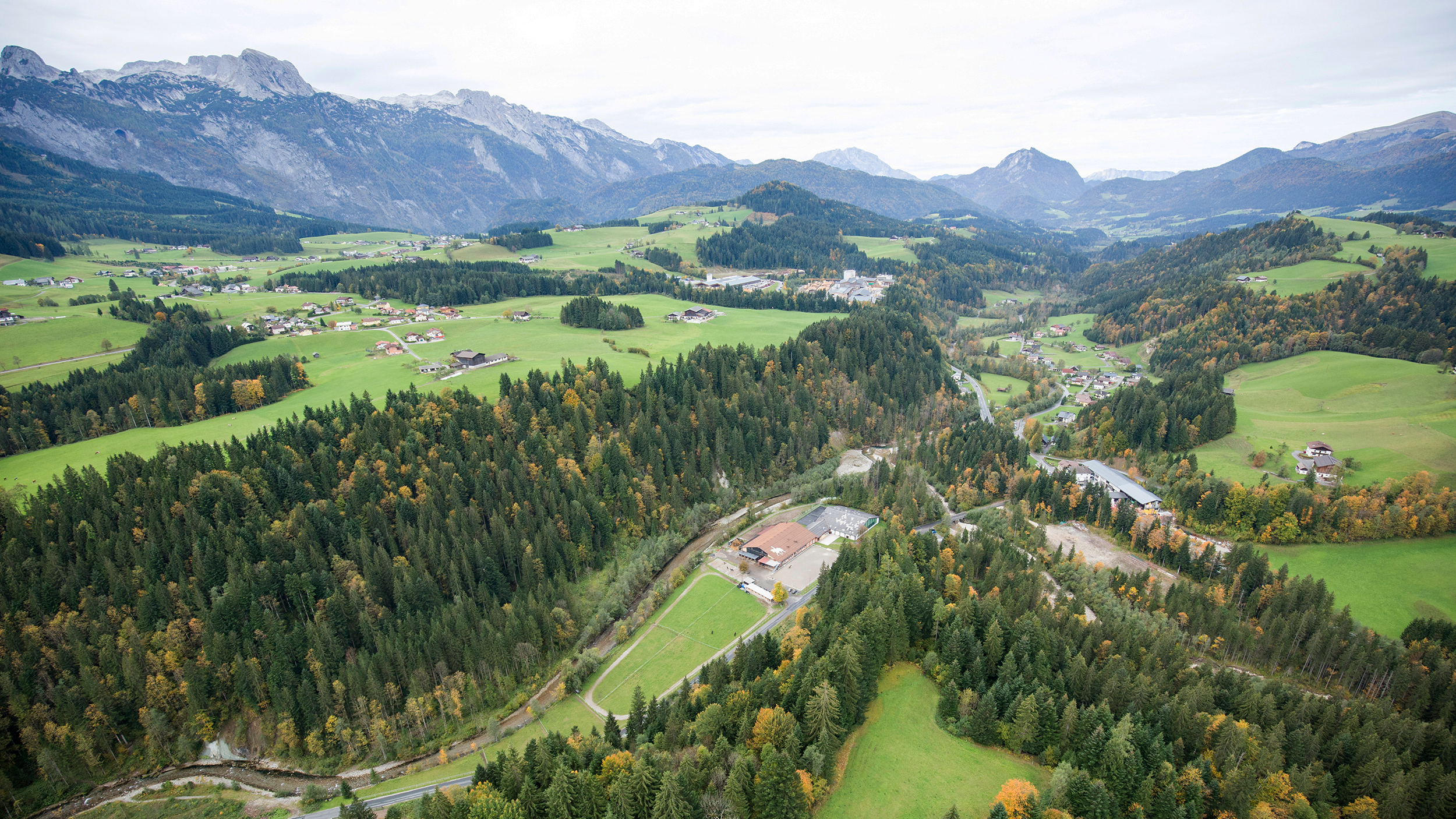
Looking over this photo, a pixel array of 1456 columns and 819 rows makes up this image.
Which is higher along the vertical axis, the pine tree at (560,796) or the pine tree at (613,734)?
the pine tree at (560,796)

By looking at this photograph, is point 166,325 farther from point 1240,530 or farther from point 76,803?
point 1240,530

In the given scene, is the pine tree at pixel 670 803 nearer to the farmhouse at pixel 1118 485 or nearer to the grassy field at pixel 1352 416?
the farmhouse at pixel 1118 485

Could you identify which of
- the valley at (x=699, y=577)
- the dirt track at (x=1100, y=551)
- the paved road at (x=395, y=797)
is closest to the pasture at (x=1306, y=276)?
the valley at (x=699, y=577)

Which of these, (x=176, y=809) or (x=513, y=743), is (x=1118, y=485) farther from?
(x=176, y=809)

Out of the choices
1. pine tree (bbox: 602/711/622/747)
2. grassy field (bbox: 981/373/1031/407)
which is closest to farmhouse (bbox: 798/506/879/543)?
pine tree (bbox: 602/711/622/747)

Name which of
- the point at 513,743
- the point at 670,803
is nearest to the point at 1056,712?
the point at 670,803
